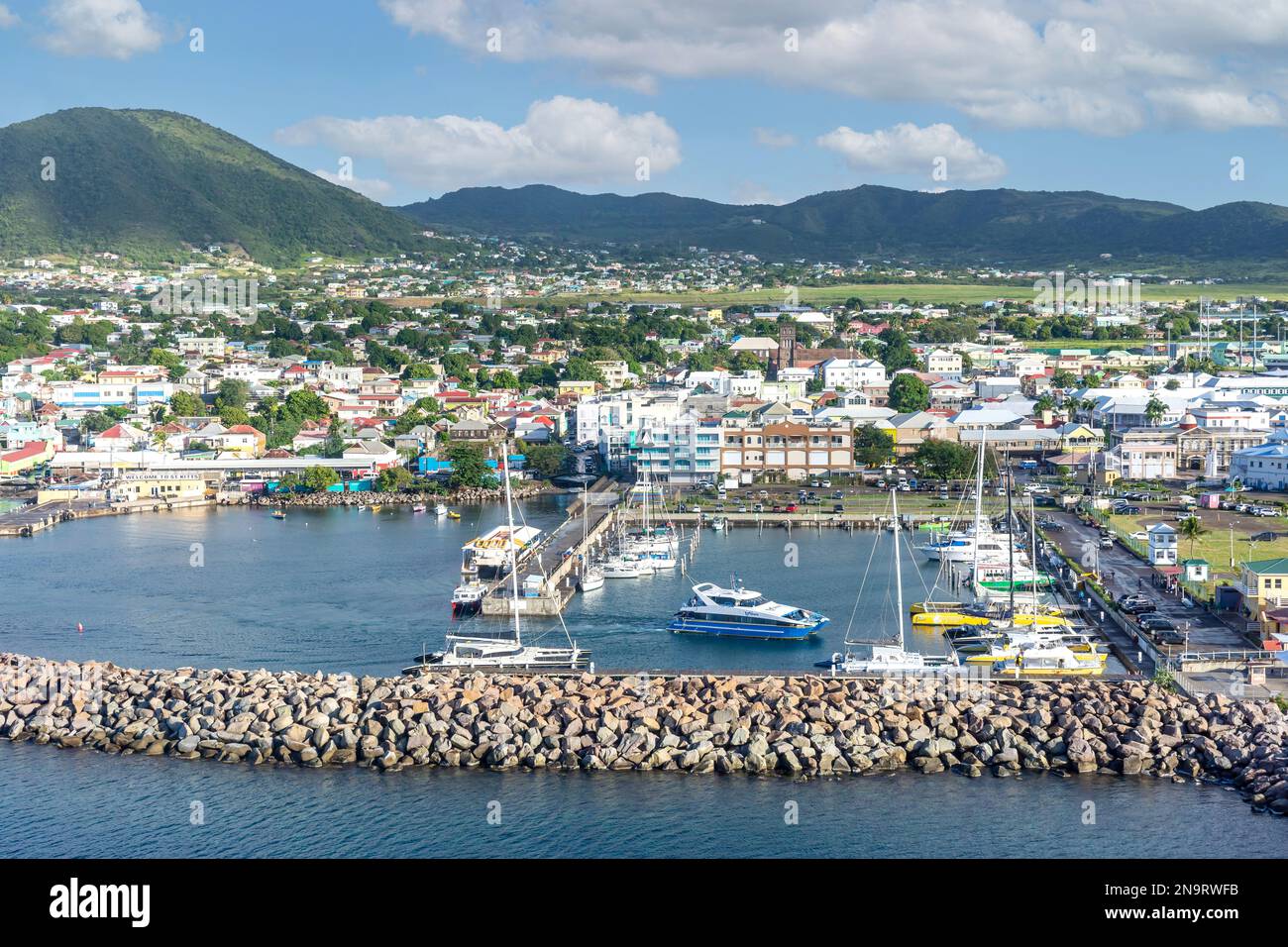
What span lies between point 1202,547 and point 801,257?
72565 millimetres

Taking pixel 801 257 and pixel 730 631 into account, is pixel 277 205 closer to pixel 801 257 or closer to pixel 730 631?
pixel 801 257

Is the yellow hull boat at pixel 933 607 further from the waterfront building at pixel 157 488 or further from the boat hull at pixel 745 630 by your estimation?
the waterfront building at pixel 157 488

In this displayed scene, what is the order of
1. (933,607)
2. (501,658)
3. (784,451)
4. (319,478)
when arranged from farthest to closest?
(319,478), (784,451), (933,607), (501,658)

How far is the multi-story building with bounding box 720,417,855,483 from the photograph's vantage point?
19.1m

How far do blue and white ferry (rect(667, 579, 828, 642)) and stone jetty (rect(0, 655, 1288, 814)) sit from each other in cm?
179

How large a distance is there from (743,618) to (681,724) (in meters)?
2.91

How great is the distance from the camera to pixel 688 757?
8.05 meters

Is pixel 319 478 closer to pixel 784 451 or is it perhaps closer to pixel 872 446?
pixel 784 451

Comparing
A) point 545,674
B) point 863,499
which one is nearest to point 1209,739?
point 545,674

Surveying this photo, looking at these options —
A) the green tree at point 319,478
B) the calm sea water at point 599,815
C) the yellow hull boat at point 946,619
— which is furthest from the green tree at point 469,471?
the calm sea water at point 599,815

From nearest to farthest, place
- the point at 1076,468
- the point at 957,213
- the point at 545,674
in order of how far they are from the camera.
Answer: the point at 545,674, the point at 1076,468, the point at 957,213

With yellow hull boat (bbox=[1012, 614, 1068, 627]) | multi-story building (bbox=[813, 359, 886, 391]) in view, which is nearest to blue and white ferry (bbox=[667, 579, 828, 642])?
yellow hull boat (bbox=[1012, 614, 1068, 627])

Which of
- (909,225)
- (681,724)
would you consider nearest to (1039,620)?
(681,724)

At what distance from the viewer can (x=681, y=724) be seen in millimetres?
8359
